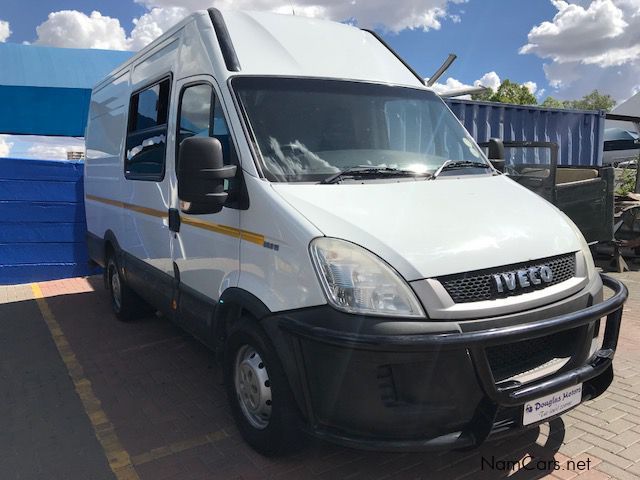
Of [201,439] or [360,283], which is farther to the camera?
[201,439]

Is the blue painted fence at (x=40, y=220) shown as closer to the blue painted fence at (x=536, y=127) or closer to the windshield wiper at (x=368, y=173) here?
the windshield wiper at (x=368, y=173)

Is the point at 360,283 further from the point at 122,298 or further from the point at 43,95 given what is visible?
the point at 43,95

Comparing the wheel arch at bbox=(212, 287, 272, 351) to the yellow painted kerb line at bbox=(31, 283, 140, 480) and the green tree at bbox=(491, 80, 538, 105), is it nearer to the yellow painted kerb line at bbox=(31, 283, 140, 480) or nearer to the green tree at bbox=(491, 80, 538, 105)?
the yellow painted kerb line at bbox=(31, 283, 140, 480)

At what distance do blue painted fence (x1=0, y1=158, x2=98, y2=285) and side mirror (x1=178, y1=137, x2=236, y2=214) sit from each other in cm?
606

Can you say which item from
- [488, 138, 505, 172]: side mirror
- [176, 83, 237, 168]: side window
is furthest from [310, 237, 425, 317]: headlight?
A: [488, 138, 505, 172]: side mirror

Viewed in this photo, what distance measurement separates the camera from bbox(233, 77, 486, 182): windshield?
10.5ft

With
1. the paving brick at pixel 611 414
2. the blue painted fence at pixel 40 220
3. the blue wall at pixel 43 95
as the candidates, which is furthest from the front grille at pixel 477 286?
the blue wall at pixel 43 95

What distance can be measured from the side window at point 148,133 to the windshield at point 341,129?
128cm

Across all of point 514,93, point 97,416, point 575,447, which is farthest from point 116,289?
point 514,93

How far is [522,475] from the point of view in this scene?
302cm

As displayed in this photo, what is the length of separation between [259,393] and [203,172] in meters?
1.25

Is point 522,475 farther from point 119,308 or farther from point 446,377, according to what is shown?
point 119,308

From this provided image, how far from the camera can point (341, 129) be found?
11.4ft

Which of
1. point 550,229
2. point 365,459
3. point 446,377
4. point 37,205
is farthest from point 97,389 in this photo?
point 37,205
